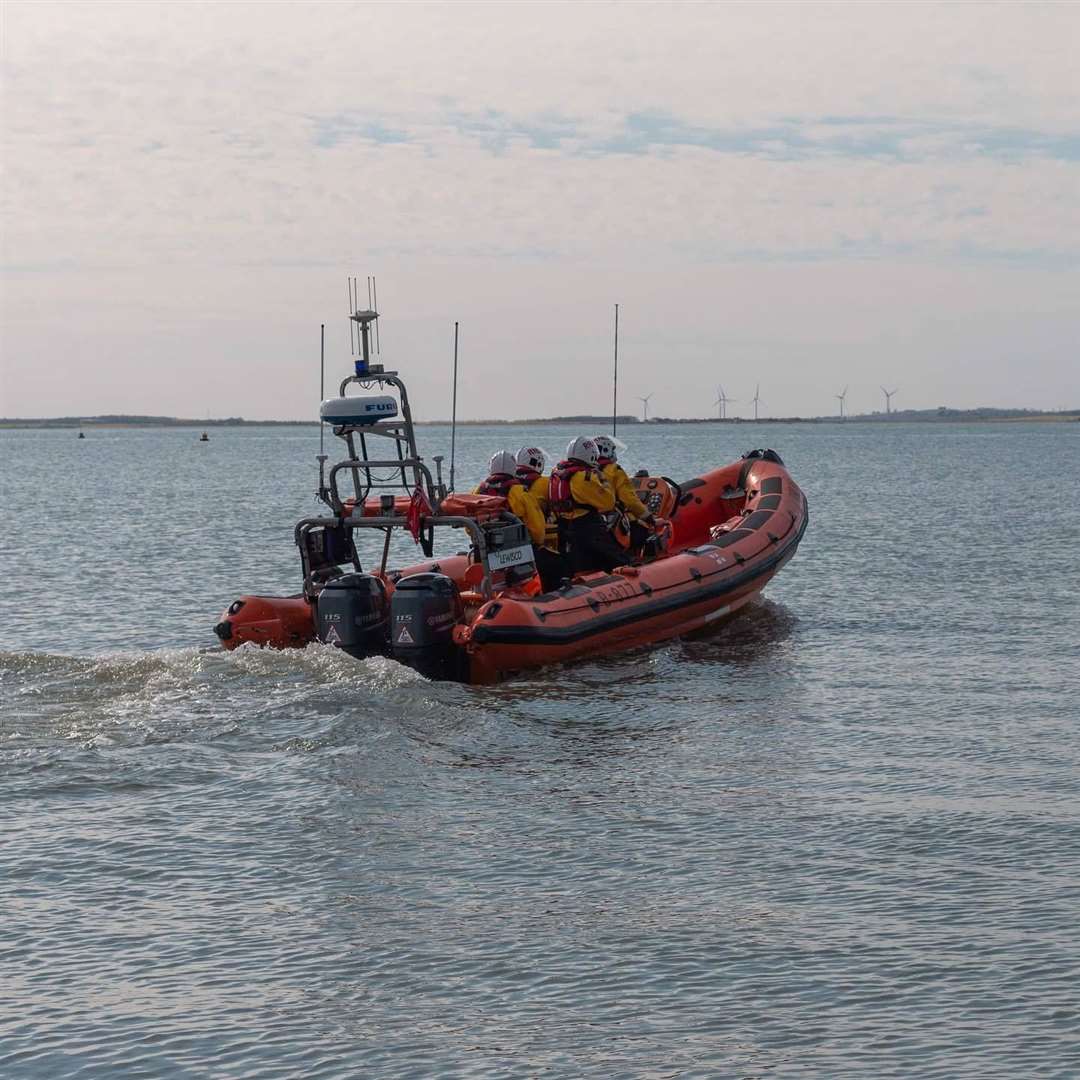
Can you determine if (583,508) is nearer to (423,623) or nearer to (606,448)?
(606,448)

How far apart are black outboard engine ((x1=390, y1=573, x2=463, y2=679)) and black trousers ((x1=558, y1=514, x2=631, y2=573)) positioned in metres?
1.86

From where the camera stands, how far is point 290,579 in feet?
60.8

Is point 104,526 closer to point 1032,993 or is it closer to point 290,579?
point 290,579

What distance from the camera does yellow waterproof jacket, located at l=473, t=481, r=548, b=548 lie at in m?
10.7

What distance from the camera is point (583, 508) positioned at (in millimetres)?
11500

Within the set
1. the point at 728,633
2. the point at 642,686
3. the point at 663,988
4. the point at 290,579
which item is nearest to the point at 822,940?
the point at 663,988

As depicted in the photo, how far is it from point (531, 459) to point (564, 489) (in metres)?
0.32

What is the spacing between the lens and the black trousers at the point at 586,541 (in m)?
11.5

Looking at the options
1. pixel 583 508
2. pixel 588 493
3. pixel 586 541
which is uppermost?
pixel 588 493

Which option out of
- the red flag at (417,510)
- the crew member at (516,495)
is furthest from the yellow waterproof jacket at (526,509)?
the red flag at (417,510)

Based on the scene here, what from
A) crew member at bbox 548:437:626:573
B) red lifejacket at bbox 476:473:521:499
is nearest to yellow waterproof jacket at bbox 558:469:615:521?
crew member at bbox 548:437:626:573

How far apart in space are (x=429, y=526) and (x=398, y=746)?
2.08 metres

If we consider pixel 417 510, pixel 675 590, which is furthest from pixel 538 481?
pixel 417 510

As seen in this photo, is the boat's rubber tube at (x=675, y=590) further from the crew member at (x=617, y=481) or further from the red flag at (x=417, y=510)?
the red flag at (x=417, y=510)
